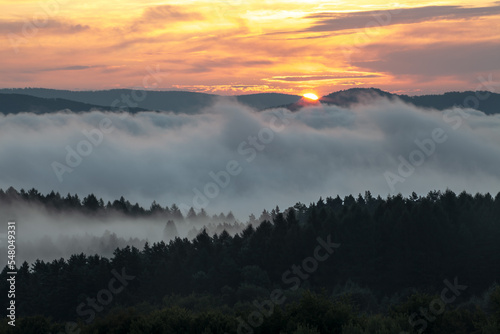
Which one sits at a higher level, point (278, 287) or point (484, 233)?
point (484, 233)

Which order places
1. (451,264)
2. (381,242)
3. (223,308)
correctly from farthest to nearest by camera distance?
(381,242) < (451,264) < (223,308)

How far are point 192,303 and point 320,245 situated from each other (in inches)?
891

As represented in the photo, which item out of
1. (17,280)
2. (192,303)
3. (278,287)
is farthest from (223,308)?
(17,280)

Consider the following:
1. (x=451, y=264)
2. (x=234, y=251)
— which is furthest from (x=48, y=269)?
(x=451, y=264)

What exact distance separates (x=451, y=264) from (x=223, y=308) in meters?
31.0

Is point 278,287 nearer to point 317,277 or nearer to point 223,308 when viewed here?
point 317,277

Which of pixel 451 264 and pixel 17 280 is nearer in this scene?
pixel 451 264

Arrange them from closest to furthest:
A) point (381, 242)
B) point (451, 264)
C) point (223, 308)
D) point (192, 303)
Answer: point (223, 308), point (192, 303), point (451, 264), point (381, 242)

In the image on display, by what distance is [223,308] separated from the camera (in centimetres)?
6475

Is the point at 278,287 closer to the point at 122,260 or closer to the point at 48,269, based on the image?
the point at 122,260

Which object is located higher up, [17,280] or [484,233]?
[484,233]

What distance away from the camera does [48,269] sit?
89062 millimetres

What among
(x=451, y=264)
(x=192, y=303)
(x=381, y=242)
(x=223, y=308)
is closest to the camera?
(x=223, y=308)

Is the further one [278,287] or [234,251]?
A: [234,251]
